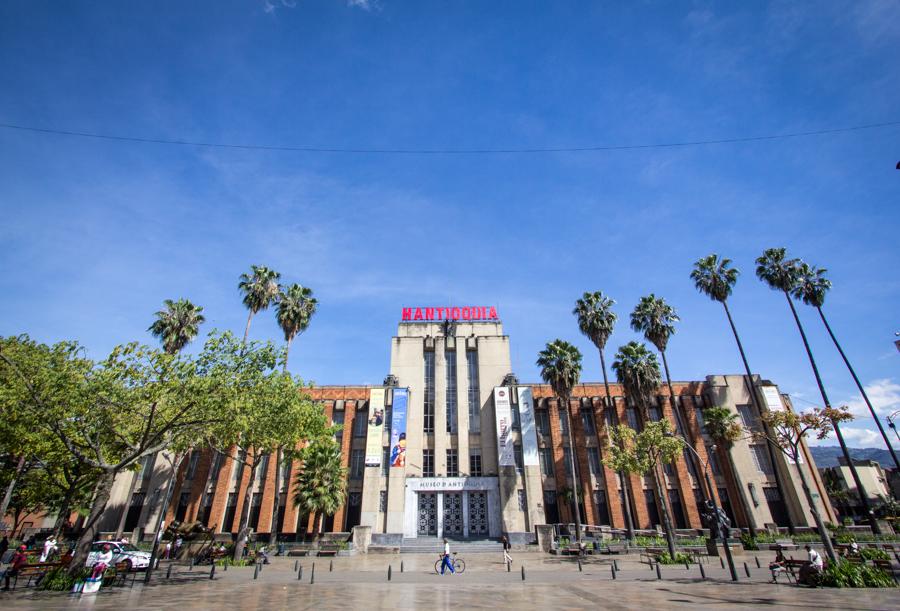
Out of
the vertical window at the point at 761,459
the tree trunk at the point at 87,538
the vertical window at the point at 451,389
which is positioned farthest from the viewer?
the vertical window at the point at 451,389

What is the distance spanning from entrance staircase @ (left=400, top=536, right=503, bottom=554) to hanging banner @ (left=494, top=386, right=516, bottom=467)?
23.1 ft

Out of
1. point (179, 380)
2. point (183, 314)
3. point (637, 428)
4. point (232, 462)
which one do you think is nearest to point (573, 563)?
point (637, 428)

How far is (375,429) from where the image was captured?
4212cm

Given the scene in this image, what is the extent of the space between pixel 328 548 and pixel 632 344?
35637 millimetres

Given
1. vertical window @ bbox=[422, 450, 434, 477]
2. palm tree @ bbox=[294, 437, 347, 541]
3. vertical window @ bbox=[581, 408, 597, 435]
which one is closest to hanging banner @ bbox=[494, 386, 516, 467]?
vertical window @ bbox=[422, 450, 434, 477]

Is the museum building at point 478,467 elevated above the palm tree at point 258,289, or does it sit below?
below

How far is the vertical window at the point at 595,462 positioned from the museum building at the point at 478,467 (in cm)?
11

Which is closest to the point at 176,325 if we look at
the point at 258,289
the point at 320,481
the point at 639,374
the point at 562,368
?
the point at 258,289

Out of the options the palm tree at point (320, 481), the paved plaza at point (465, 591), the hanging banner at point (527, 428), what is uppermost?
the hanging banner at point (527, 428)

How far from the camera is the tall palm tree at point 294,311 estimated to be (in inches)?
1599

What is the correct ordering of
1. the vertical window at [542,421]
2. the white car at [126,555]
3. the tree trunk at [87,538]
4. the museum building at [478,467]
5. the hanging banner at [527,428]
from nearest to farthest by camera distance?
the tree trunk at [87,538]
the white car at [126,555]
the museum building at [478,467]
the hanging banner at [527,428]
the vertical window at [542,421]

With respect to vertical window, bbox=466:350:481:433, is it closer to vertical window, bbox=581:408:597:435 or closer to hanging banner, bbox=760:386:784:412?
vertical window, bbox=581:408:597:435

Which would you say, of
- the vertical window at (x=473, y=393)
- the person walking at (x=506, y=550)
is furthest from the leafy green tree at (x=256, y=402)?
the vertical window at (x=473, y=393)

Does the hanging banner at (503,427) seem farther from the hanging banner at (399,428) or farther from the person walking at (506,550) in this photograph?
the person walking at (506,550)
